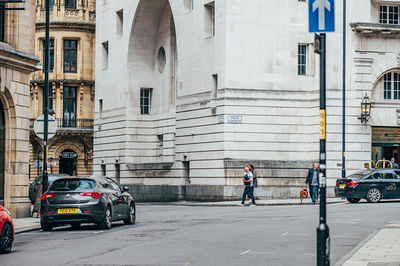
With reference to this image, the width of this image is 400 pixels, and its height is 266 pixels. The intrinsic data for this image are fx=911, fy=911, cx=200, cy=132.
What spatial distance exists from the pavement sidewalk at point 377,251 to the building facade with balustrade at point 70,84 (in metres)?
55.2

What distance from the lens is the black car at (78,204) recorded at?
75.7 feet

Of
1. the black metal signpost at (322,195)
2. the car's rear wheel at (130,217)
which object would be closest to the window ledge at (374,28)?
the car's rear wheel at (130,217)

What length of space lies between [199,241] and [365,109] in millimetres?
28110

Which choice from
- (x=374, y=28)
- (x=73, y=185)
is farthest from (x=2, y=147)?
(x=374, y=28)

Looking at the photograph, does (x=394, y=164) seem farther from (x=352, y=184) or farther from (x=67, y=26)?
(x=67, y=26)

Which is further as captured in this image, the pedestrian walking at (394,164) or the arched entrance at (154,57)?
the arched entrance at (154,57)

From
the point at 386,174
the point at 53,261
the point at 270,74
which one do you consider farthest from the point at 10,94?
the point at 270,74

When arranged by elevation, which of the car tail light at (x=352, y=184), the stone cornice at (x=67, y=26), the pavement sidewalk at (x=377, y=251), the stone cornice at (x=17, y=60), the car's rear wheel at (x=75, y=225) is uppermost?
the stone cornice at (x=67, y=26)

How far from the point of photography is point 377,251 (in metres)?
16.5

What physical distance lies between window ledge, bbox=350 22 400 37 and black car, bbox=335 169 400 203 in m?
10.9

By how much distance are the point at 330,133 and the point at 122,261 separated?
3194cm

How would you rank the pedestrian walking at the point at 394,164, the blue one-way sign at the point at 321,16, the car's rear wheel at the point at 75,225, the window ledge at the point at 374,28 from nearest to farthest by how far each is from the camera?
1. the blue one-way sign at the point at 321,16
2. the car's rear wheel at the point at 75,225
3. the pedestrian walking at the point at 394,164
4. the window ledge at the point at 374,28

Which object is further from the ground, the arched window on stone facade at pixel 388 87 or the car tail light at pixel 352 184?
the arched window on stone facade at pixel 388 87

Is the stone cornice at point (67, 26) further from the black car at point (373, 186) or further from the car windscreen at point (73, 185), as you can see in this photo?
the car windscreen at point (73, 185)
